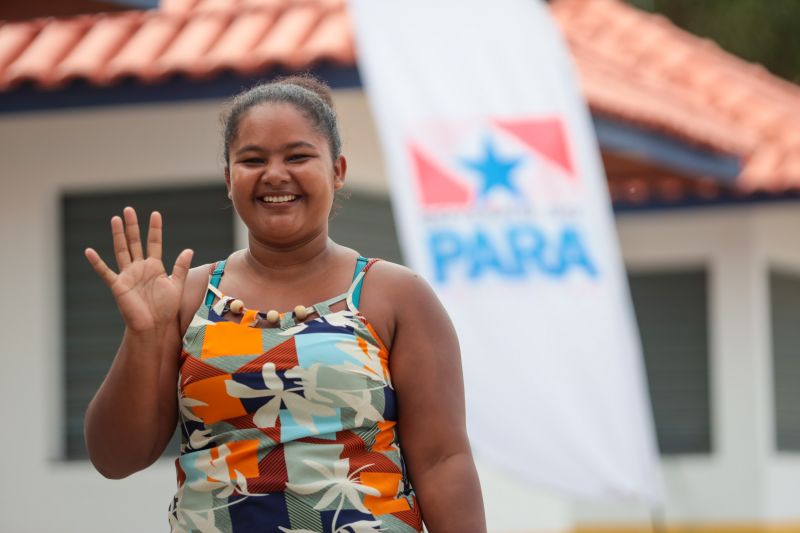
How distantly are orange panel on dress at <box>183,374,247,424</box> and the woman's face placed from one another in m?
0.27

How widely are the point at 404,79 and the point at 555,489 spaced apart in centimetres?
184

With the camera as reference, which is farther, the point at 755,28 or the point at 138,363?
the point at 755,28

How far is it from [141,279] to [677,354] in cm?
1120

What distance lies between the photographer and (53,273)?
8.83 m

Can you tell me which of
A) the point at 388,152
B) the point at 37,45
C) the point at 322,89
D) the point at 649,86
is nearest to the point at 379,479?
the point at 322,89

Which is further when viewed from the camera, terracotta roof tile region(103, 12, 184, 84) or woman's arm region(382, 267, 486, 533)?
terracotta roof tile region(103, 12, 184, 84)

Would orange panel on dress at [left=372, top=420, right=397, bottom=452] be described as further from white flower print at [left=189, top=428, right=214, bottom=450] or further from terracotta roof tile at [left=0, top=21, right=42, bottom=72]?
terracotta roof tile at [left=0, top=21, right=42, bottom=72]

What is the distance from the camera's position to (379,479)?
2494mm

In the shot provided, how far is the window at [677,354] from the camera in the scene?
13234 mm

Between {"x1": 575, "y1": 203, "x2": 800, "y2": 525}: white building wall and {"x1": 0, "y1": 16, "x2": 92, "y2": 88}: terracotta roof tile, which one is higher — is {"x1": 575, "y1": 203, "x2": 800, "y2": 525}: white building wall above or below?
below

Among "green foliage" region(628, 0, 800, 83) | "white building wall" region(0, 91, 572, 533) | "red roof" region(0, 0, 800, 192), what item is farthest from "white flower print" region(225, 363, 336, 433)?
"green foliage" region(628, 0, 800, 83)

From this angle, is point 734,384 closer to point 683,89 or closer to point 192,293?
point 683,89

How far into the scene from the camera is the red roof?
794 cm

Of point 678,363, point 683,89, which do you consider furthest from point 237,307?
point 678,363
